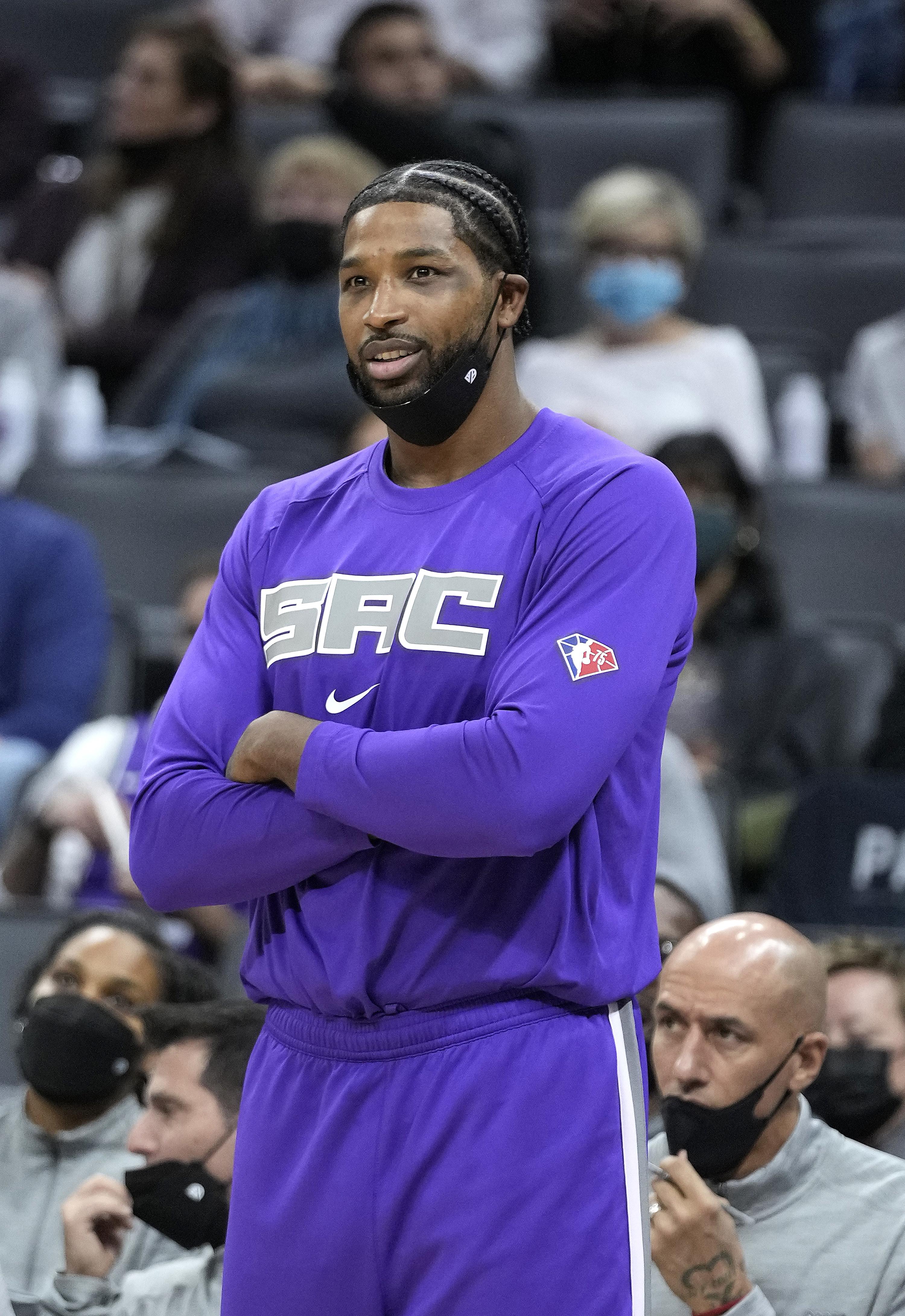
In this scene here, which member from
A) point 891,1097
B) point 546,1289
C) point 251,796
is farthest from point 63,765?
point 546,1289

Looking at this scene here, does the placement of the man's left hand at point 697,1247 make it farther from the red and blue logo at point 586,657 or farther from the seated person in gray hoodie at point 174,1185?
the red and blue logo at point 586,657

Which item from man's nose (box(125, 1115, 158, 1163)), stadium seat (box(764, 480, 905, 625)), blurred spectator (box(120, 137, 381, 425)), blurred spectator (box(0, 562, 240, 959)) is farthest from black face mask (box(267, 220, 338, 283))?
man's nose (box(125, 1115, 158, 1163))

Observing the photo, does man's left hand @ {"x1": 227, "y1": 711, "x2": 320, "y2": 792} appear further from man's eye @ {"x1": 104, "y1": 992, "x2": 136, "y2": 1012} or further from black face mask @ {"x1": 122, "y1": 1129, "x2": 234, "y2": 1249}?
man's eye @ {"x1": 104, "y1": 992, "x2": 136, "y2": 1012}

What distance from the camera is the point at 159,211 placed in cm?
639

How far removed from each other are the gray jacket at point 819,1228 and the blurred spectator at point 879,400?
11.1 feet

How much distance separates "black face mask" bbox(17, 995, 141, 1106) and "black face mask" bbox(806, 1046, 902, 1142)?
1082 mm

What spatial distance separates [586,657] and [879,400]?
14.2ft

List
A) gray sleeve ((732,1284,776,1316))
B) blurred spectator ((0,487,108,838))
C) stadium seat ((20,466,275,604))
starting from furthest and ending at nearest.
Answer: stadium seat ((20,466,275,604))
blurred spectator ((0,487,108,838))
gray sleeve ((732,1284,776,1316))

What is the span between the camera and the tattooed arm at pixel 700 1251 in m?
2.36

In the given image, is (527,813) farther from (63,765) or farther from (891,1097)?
(63,765)

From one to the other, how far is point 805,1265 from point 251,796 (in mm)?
1134

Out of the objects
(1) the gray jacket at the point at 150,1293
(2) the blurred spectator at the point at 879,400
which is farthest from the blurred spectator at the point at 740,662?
(1) the gray jacket at the point at 150,1293

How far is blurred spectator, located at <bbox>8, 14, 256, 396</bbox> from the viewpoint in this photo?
6344 millimetres

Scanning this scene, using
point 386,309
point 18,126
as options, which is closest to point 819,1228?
point 386,309
